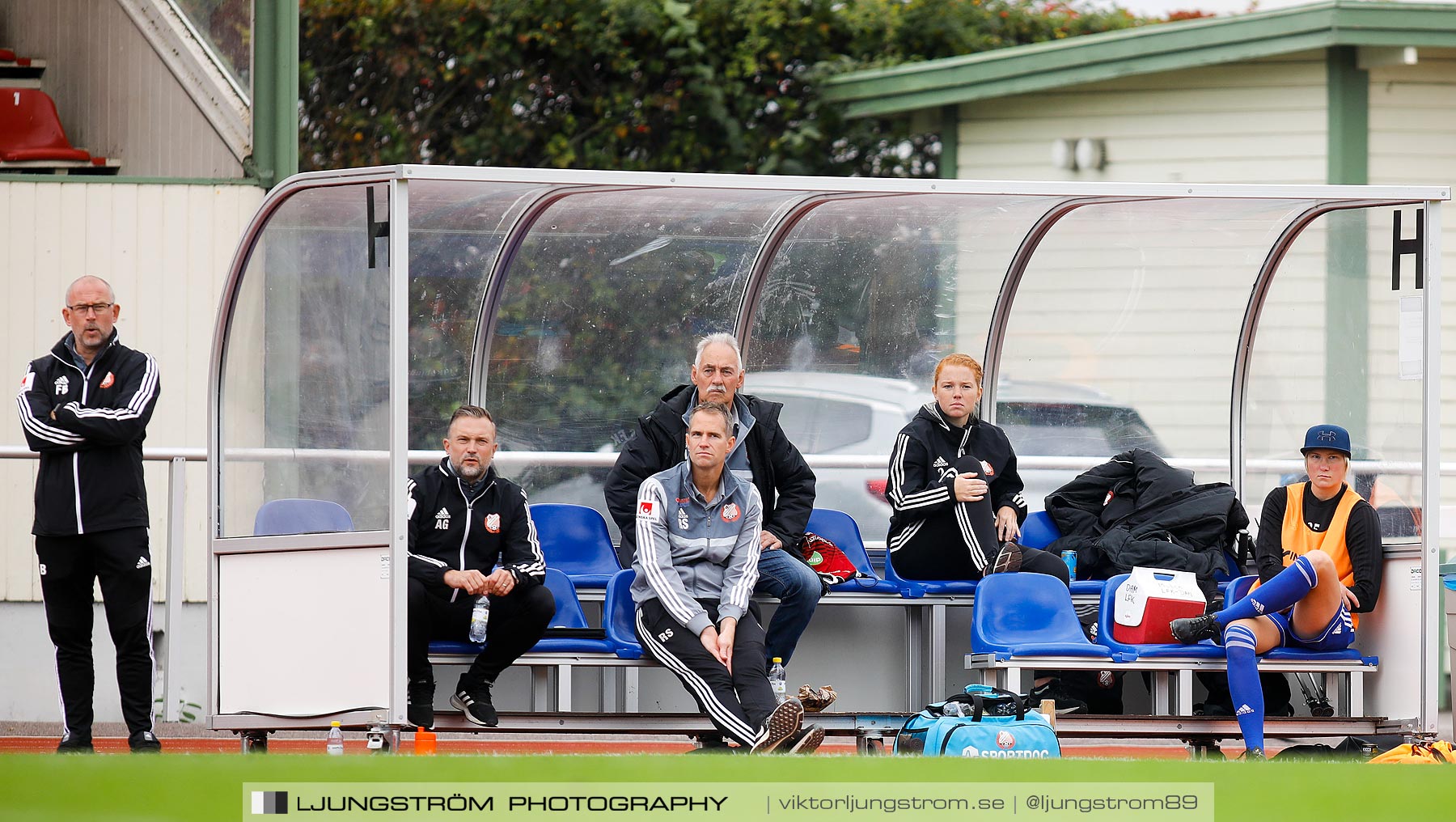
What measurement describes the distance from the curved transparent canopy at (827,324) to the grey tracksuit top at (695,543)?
106 centimetres

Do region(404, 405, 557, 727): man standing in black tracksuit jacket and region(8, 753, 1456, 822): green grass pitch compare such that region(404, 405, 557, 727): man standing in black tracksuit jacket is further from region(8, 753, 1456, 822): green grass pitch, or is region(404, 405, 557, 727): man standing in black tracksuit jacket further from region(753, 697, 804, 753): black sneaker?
region(8, 753, 1456, 822): green grass pitch

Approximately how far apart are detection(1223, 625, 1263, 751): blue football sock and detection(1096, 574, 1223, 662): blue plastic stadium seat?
0.20 metres

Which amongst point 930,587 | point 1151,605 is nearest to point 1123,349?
point 1151,605

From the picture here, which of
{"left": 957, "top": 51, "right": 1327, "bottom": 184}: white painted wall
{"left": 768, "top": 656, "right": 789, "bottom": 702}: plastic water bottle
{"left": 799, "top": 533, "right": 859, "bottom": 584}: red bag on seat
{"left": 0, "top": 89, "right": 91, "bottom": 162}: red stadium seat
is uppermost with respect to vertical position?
{"left": 957, "top": 51, "right": 1327, "bottom": 184}: white painted wall

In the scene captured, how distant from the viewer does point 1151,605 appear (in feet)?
23.2

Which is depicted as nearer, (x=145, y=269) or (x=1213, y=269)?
(x=1213, y=269)

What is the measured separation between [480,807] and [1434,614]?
14.2ft

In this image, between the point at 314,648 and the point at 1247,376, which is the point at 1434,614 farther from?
the point at 314,648

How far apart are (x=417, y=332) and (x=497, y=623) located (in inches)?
59.7

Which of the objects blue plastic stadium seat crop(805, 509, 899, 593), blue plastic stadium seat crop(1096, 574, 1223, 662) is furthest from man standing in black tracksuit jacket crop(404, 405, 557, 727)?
blue plastic stadium seat crop(1096, 574, 1223, 662)

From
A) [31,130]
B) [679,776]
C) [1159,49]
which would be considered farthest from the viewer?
[1159,49]

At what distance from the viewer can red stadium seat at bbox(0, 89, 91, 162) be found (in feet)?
33.5

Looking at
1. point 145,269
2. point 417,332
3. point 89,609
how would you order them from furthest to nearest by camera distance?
point 145,269
point 417,332
point 89,609

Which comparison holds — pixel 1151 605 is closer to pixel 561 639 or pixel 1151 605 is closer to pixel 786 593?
pixel 786 593
